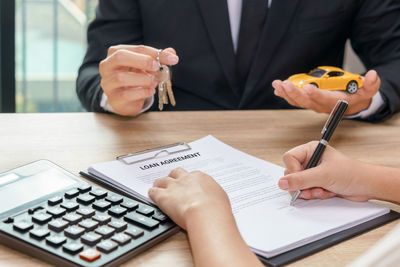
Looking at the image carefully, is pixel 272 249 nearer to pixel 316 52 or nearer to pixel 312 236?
pixel 312 236

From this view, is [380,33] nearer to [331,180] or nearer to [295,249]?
[331,180]

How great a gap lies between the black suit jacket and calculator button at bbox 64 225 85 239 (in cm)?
81

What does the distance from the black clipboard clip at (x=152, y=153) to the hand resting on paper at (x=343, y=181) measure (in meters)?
0.24

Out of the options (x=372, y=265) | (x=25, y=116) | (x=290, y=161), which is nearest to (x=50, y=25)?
(x=25, y=116)

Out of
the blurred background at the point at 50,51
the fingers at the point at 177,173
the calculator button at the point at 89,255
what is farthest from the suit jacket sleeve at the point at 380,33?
the blurred background at the point at 50,51

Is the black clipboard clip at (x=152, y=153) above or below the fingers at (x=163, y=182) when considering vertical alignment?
below

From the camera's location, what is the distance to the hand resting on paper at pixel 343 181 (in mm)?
668

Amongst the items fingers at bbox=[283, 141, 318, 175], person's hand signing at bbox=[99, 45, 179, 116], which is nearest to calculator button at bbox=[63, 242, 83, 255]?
fingers at bbox=[283, 141, 318, 175]

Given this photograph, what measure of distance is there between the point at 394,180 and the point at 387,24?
2.67 feet

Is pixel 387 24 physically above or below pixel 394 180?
above

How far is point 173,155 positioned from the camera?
2.73 feet

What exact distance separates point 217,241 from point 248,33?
91 centimetres

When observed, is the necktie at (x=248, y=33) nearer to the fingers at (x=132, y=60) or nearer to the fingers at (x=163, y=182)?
the fingers at (x=132, y=60)

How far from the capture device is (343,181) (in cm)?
68
